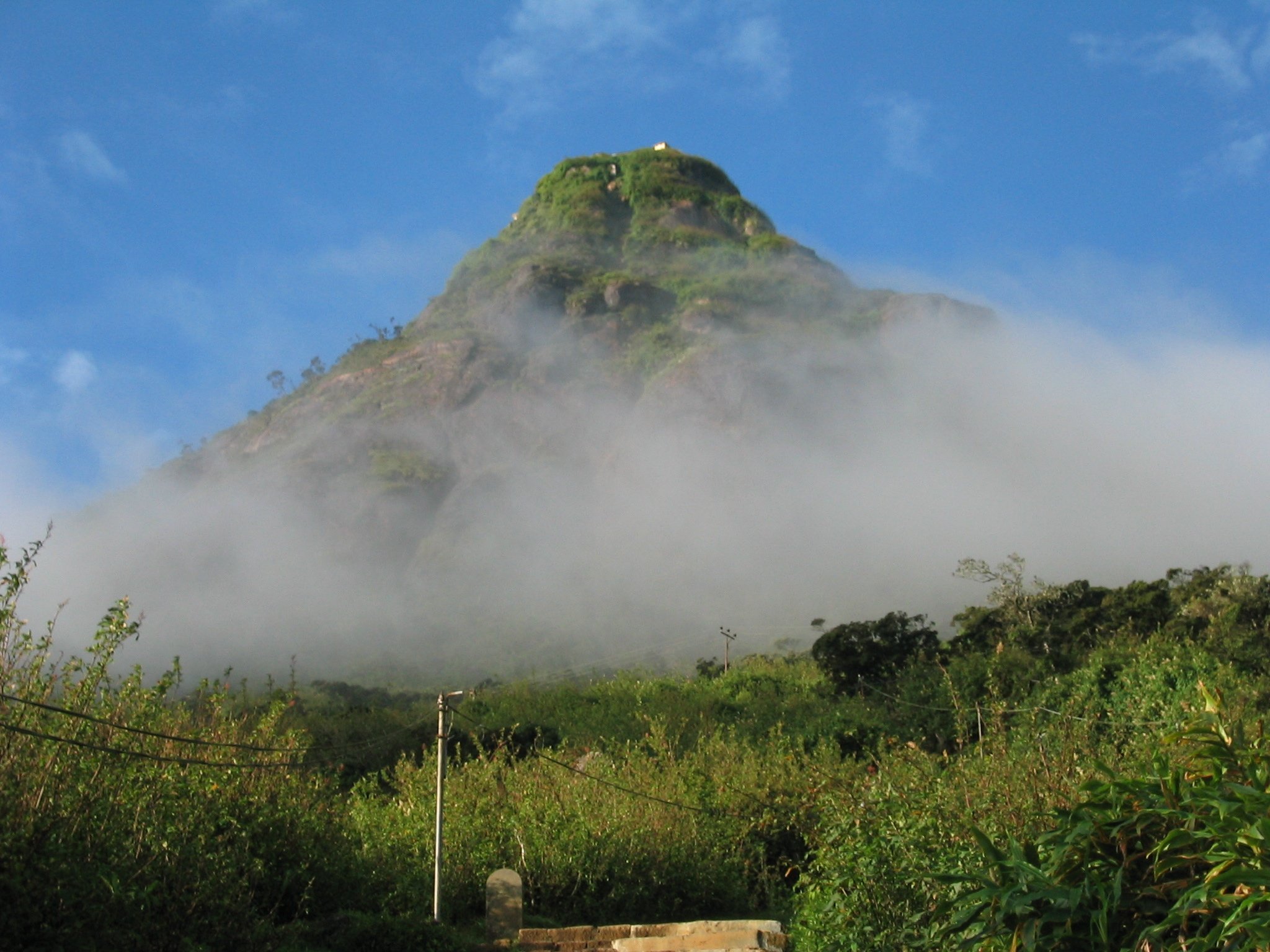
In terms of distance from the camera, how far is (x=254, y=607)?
8081cm

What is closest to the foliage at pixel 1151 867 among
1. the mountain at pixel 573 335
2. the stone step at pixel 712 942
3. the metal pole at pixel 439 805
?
the stone step at pixel 712 942

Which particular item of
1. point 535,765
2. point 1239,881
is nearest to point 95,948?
point 1239,881

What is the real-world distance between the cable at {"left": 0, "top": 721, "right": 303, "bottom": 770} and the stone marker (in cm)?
344

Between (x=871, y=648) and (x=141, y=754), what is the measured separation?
3133 centimetres

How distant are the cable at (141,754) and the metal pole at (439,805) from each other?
240 cm

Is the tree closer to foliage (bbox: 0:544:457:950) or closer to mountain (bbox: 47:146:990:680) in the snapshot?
foliage (bbox: 0:544:457:950)

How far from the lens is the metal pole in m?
14.8

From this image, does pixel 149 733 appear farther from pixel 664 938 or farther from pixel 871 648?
pixel 871 648

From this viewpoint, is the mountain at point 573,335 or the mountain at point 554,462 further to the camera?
the mountain at point 573,335

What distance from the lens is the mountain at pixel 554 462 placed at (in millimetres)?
80688

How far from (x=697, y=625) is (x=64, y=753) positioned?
205 ft

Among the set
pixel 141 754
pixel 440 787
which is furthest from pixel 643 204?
pixel 141 754

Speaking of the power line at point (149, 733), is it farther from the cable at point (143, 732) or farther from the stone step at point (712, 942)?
the stone step at point (712, 942)

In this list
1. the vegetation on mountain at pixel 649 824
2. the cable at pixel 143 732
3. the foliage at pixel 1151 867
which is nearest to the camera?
the foliage at pixel 1151 867
